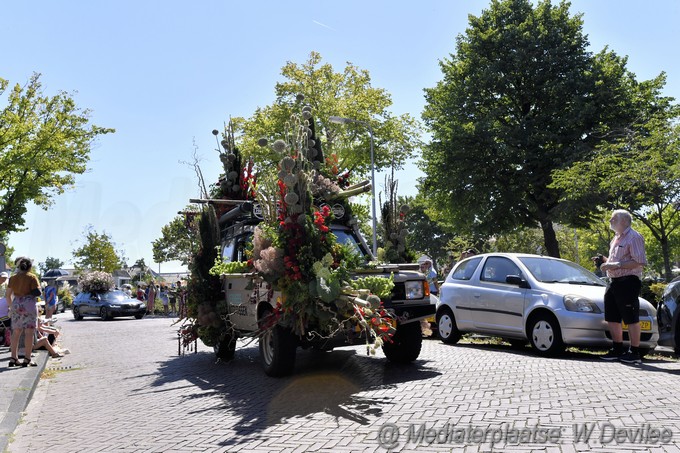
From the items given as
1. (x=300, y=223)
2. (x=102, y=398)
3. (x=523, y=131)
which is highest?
(x=523, y=131)

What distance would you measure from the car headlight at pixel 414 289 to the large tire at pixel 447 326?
3.35 meters

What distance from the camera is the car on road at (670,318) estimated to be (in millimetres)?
8320

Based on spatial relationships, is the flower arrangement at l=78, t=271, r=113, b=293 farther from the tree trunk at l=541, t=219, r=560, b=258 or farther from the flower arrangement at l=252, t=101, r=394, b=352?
the flower arrangement at l=252, t=101, r=394, b=352

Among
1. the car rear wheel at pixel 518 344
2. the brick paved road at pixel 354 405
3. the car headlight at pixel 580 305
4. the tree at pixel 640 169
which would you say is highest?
the tree at pixel 640 169

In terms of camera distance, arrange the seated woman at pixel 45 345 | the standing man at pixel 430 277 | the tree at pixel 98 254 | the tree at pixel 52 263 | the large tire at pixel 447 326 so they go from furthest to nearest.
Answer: the tree at pixel 52 263, the tree at pixel 98 254, the standing man at pixel 430 277, the seated woman at pixel 45 345, the large tire at pixel 447 326

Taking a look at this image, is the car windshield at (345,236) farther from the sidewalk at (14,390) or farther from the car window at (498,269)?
the sidewalk at (14,390)

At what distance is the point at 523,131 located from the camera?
27609 millimetres

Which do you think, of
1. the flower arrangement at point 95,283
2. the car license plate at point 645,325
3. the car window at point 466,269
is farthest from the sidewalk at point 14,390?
the flower arrangement at point 95,283

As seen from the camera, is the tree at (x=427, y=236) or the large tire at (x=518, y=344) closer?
the large tire at (x=518, y=344)

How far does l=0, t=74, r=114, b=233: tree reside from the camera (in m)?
24.8

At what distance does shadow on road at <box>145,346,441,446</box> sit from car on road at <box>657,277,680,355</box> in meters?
3.21

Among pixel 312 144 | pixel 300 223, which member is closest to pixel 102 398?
pixel 300 223

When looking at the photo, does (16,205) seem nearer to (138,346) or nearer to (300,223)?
(138,346)

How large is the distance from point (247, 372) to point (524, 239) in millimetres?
43649
